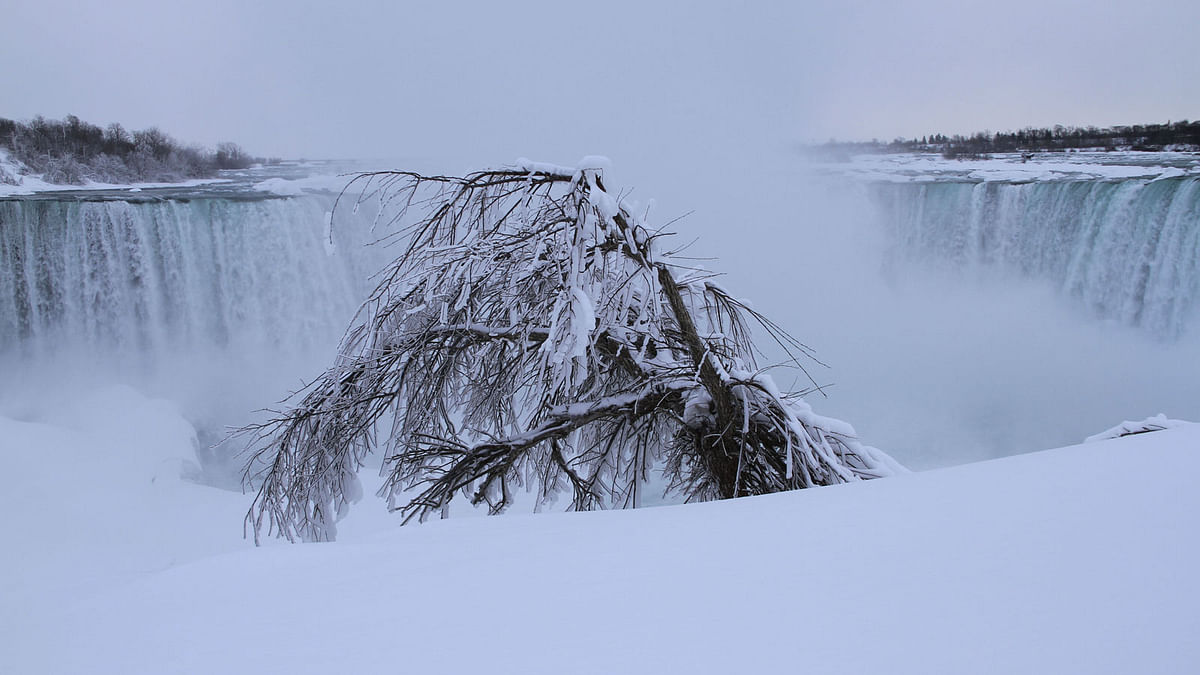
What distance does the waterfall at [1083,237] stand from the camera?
907cm

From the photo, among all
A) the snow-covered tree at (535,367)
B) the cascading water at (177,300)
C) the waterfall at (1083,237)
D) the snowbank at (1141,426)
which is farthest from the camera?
the cascading water at (177,300)

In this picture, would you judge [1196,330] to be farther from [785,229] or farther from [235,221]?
[235,221]

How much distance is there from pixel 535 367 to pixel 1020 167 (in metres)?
11.6

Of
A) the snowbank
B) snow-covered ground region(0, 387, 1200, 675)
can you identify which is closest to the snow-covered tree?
the snowbank

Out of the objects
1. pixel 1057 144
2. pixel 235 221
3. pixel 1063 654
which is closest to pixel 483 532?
pixel 1063 654

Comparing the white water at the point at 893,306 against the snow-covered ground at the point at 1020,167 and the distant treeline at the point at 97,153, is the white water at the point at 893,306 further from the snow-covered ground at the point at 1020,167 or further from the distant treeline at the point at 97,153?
the distant treeline at the point at 97,153

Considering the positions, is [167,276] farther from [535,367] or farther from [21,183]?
[535,367]

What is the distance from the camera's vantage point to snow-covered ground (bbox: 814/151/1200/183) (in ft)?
32.3

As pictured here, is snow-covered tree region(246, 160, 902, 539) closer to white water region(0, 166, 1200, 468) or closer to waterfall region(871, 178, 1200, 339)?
white water region(0, 166, 1200, 468)

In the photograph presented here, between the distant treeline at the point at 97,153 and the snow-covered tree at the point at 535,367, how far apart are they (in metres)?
10.3

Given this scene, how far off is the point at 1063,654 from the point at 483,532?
30.4 inches

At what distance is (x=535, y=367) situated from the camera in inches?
97.7

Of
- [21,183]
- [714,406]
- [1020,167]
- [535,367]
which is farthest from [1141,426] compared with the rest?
[21,183]

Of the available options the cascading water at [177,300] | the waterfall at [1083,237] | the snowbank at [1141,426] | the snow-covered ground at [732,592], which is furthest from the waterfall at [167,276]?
the snowbank at [1141,426]
